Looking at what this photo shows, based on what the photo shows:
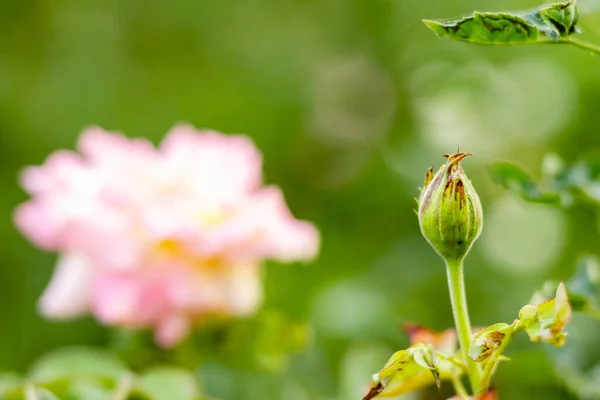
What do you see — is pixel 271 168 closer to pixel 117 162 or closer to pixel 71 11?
pixel 71 11

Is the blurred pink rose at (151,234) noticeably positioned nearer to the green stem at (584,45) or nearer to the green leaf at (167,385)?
the green leaf at (167,385)

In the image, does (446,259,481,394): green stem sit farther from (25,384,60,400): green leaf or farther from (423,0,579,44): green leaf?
(25,384,60,400): green leaf

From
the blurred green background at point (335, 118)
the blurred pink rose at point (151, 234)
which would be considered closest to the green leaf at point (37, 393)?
the blurred pink rose at point (151, 234)

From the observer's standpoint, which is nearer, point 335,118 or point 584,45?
point 584,45

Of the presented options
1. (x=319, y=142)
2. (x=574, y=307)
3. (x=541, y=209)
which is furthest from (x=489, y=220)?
(x=574, y=307)

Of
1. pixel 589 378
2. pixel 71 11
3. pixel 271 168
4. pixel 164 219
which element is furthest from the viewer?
pixel 71 11

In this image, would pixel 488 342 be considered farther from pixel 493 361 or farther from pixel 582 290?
pixel 582 290

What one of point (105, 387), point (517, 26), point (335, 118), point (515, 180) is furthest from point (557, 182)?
point (335, 118)
